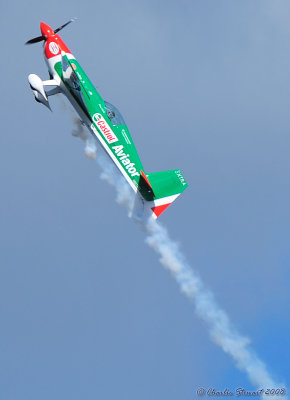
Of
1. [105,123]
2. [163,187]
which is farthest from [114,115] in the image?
[163,187]

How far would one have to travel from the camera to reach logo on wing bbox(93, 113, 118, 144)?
44.1 metres

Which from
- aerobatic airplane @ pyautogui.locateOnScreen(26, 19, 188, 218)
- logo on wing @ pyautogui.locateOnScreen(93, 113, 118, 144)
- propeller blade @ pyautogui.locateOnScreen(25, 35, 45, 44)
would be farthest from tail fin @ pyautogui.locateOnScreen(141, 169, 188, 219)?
propeller blade @ pyautogui.locateOnScreen(25, 35, 45, 44)

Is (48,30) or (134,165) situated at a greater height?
(48,30)

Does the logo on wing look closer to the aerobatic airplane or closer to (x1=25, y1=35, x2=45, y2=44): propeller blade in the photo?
the aerobatic airplane

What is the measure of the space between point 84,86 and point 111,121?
6.17 ft

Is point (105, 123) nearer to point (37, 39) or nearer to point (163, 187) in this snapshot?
point (163, 187)

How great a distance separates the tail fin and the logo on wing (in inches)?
81.7

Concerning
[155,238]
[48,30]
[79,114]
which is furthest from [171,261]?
[48,30]

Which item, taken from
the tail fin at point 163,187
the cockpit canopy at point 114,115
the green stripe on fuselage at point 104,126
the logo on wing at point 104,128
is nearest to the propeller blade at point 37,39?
the green stripe on fuselage at point 104,126

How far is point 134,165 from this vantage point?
1724 inches

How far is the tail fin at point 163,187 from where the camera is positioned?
43594 millimetres

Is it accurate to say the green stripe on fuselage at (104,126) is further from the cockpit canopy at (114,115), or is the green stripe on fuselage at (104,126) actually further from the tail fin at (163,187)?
the tail fin at (163,187)

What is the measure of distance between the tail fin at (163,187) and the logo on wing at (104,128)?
2075 millimetres

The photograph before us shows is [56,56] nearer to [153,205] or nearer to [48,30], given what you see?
[48,30]
